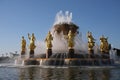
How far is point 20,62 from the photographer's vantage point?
3731 centimetres

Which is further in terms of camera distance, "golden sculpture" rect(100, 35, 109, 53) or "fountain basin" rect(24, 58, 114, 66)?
"golden sculpture" rect(100, 35, 109, 53)

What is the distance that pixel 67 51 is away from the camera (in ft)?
117

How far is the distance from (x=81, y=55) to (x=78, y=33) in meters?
8.06

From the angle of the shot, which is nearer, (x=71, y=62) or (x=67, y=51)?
(x=71, y=62)

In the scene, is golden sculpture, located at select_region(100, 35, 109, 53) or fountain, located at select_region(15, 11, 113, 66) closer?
fountain, located at select_region(15, 11, 113, 66)

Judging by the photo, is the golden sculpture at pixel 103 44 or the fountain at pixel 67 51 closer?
the fountain at pixel 67 51

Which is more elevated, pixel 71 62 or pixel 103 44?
pixel 103 44

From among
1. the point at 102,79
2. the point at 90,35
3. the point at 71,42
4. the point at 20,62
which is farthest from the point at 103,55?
the point at 102,79

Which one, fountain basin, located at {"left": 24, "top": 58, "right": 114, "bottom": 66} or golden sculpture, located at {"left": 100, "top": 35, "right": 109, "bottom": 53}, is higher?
golden sculpture, located at {"left": 100, "top": 35, "right": 109, "bottom": 53}

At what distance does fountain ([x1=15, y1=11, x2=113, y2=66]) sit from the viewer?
31.4m

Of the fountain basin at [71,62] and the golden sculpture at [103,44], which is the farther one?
the golden sculpture at [103,44]

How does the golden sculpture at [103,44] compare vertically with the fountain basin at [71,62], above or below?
above

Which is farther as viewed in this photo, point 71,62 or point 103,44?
point 103,44

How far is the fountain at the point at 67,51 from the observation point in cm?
3136
